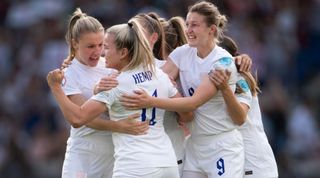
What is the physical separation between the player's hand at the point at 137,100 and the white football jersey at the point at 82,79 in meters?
0.70

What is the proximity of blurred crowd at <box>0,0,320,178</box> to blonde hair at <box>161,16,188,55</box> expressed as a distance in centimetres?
594

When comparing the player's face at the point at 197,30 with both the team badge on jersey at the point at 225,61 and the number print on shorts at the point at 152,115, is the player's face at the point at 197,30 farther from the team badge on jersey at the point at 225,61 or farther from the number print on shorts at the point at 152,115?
the number print on shorts at the point at 152,115

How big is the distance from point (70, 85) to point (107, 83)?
695mm

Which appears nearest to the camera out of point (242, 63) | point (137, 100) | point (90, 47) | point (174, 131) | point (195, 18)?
point (137, 100)

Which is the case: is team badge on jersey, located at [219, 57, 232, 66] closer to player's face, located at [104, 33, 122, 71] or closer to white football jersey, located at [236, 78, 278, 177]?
white football jersey, located at [236, 78, 278, 177]

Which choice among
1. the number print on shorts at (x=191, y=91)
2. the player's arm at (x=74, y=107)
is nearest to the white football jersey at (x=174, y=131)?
the number print on shorts at (x=191, y=91)

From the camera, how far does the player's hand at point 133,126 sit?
25.4 feet

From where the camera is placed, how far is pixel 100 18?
653 inches

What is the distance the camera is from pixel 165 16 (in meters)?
15.9

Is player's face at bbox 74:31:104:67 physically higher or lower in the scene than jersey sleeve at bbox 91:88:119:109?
higher

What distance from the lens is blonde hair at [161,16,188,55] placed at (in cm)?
873

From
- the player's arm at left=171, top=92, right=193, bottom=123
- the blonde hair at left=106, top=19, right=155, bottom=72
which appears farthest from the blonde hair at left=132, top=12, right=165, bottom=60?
the player's arm at left=171, top=92, right=193, bottom=123

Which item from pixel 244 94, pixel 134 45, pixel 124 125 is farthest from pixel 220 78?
pixel 124 125

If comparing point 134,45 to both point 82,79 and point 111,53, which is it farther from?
point 82,79
